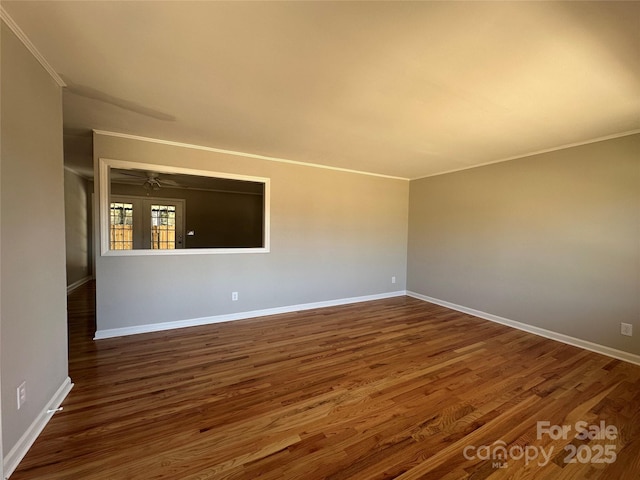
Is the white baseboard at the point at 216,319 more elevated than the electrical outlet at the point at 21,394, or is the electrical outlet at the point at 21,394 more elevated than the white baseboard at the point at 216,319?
the electrical outlet at the point at 21,394

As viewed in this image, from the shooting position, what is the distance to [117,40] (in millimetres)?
1546

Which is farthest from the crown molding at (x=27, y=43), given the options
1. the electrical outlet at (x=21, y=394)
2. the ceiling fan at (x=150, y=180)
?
the ceiling fan at (x=150, y=180)

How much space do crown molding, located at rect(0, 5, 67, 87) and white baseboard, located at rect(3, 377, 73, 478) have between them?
230cm

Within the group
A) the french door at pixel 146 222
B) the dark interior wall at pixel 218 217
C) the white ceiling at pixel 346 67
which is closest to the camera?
the white ceiling at pixel 346 67

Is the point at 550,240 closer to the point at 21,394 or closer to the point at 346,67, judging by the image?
the point at 346,67

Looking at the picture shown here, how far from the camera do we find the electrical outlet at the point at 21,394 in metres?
1.50

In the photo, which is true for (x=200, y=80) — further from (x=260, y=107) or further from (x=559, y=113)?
(x=559, y=113)

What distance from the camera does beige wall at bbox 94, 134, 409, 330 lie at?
3.22m

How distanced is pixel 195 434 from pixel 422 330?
2.89 metres

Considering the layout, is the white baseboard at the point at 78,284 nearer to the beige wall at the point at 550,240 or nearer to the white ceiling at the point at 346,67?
the white ceiling at the point at 346,67

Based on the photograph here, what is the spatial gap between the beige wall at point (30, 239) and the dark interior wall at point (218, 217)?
4.76 meters

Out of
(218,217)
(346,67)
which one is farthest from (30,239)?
(218,217)

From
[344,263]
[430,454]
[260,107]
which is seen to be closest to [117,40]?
[260,107]

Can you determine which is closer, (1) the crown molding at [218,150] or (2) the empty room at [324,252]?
(2) the empty room at [324,252]
